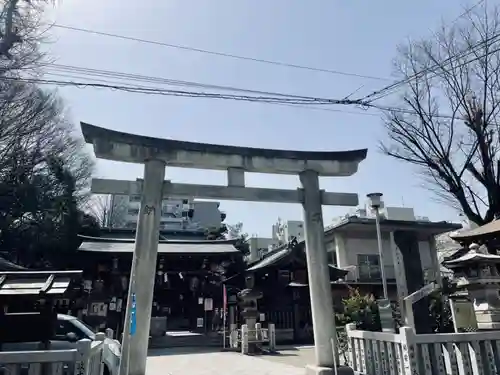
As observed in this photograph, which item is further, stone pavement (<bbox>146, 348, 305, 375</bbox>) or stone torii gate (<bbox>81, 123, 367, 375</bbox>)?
stone pavement (<bbox>146, 348, 305, 375</bbox>)

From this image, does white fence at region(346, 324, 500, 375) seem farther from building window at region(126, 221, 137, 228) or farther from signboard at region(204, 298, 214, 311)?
building window at region(126, 221, 137, 228)

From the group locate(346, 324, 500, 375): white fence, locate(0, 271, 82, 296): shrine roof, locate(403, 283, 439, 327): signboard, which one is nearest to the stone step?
locate(403, 283, 439, 327): signboard

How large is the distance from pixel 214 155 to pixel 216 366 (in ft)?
22.9

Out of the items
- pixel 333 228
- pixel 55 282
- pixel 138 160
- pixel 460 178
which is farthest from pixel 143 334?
pixel 333 228

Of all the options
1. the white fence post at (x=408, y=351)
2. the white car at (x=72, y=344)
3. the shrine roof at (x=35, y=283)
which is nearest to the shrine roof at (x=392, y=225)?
the white fence post at (x=408, y=351)

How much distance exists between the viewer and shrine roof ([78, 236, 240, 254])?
21348mm

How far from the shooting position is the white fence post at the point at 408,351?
6137mm

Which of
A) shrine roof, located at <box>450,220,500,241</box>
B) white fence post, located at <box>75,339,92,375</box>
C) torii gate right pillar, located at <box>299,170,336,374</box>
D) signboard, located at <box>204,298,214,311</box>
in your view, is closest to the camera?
white fence post, located at <box>75,339,92,375</box>

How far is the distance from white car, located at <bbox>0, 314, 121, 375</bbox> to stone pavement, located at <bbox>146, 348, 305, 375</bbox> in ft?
8.42

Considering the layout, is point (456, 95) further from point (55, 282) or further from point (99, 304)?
point (99, 304)

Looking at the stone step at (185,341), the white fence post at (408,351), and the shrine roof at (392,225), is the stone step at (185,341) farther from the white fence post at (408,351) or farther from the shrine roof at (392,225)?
the white fence post at (408,351)

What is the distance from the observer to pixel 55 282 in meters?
6.18

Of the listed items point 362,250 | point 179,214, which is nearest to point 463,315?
point 362,250

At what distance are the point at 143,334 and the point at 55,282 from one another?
2097 millimetres
